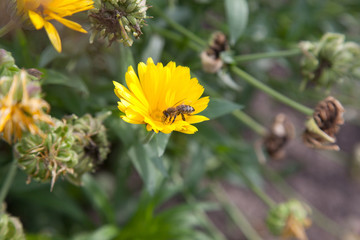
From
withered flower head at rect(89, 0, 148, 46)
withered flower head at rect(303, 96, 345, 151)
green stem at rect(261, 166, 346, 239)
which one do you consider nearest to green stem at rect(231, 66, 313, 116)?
withered flower head at rect(303, 96, 345, 151)

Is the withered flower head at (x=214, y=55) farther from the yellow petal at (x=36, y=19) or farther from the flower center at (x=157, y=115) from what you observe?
the yellow petal at (x=36, y=19)

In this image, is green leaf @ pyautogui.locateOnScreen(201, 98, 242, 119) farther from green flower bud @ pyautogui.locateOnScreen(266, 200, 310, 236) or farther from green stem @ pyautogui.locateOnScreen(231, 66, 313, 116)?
green flower bud @ pyautogui.locateOnScreen(266, 200, 310, 236)

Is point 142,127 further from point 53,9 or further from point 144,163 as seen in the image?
point 53,9

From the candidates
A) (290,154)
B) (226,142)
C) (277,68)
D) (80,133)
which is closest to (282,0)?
(277,68)

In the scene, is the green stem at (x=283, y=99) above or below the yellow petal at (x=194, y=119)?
above

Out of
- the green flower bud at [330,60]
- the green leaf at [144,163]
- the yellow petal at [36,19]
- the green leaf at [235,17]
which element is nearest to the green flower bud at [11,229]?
the green leaf at [144,163]

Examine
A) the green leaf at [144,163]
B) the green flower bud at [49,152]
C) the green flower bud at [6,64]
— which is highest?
the green flower bud at [6,64]

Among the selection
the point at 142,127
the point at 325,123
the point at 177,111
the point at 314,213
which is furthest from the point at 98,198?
the point at 314,213
